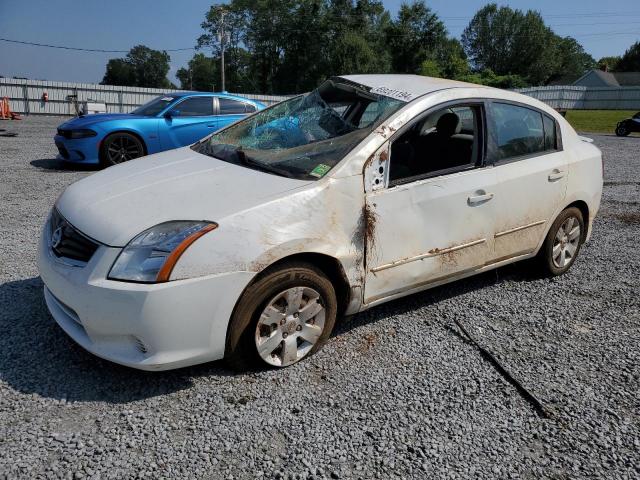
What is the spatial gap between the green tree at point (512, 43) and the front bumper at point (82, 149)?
93770 millimetres

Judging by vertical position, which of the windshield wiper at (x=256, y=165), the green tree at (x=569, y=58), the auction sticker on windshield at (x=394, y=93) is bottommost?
the windshield wiper at (x=256, y=165)

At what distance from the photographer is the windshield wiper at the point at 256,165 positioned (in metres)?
3.15

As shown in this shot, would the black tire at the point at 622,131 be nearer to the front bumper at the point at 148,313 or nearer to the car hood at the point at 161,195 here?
the car hood at the point at 161,195

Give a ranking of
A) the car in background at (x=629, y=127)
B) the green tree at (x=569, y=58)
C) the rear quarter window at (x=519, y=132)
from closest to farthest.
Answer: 1. the rear quarter window at (x=519, y=132)
2. the car in background at (x=629, y=127)
3. the green tree at (x=569, y=58)

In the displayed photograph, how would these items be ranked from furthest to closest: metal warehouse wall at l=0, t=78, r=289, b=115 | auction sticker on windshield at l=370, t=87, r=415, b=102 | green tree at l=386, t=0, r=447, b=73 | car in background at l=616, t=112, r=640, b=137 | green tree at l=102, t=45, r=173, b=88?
green tree at l=102, t=45, r=173, b=88 → green tree at l=386, t=0, r=447, b=73 → metal warehouse wall at l=0, t=78, r=289, b=115 → car in background at l=616, t=112, r=640, b=137 → auction sticker on windshield at l=370, t=87, r=415, b=102

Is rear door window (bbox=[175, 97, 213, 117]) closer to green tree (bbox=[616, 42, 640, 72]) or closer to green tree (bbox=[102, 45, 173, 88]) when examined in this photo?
green tree (bbox=[102, 45, 173, 88])

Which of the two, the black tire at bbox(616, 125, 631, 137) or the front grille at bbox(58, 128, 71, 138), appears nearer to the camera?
the front grille at bbox(58, 128, 71, 138)

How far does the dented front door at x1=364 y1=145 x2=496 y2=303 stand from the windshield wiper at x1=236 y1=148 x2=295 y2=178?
0.50 meters

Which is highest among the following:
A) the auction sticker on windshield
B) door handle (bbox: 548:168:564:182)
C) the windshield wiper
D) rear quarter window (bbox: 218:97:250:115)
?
rear quarter window (bbox: 218:97:250:115)

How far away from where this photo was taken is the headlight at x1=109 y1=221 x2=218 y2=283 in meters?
2.53

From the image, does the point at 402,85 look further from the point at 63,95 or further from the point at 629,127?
the point at 63,95

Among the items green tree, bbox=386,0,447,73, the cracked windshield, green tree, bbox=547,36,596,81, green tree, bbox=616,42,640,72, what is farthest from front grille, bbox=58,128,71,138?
green tree, bbox=616,42,640,72

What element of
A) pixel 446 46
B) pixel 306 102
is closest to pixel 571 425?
pixel 306 102

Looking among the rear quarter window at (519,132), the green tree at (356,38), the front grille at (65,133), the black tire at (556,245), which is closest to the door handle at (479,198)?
the rear quarter window at (519,132)
